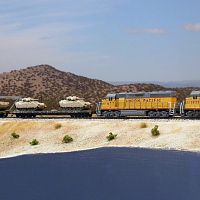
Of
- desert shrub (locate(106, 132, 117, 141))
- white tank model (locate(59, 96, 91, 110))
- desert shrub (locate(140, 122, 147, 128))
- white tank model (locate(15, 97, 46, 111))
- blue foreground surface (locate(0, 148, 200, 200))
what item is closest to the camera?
blue foreground surface (locate(0, 148, 200, 200))

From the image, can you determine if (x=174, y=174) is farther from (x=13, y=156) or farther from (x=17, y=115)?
(x=17, y=115)

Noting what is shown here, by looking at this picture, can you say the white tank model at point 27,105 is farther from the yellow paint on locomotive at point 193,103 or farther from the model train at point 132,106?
the yellow paint on locomotive at point 193,103

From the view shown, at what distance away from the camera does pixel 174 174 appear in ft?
111

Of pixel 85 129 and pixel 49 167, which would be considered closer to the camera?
pixel 49 167

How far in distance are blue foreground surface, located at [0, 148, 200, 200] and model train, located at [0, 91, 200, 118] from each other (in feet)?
46.3

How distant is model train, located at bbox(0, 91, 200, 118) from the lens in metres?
55.4

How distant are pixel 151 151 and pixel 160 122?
7.66 meters

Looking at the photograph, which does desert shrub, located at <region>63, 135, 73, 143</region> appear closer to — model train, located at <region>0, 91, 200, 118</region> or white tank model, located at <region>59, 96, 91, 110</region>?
model train, located at <region>0, 91, 200, 118</region>

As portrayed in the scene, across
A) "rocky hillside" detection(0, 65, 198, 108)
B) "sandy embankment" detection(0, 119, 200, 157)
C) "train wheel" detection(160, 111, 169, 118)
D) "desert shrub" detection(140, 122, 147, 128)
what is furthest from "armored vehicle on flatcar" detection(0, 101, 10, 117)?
"rocky hillside" detection(0, 65, 198, 108)

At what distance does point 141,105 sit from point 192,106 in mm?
6995

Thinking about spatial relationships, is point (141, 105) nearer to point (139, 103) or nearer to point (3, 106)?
point (139, 103)

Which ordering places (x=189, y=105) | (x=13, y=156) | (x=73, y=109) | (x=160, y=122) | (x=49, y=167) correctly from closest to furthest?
1. (x=49, y=167)
2. (x=13, y=156)
3. (x=160, y=122)
4. (x=189, y=105)
5. (x=73, y=109)

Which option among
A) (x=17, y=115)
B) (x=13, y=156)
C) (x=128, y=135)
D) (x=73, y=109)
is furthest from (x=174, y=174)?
(x=17, y=115)

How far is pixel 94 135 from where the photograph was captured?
4972cm
